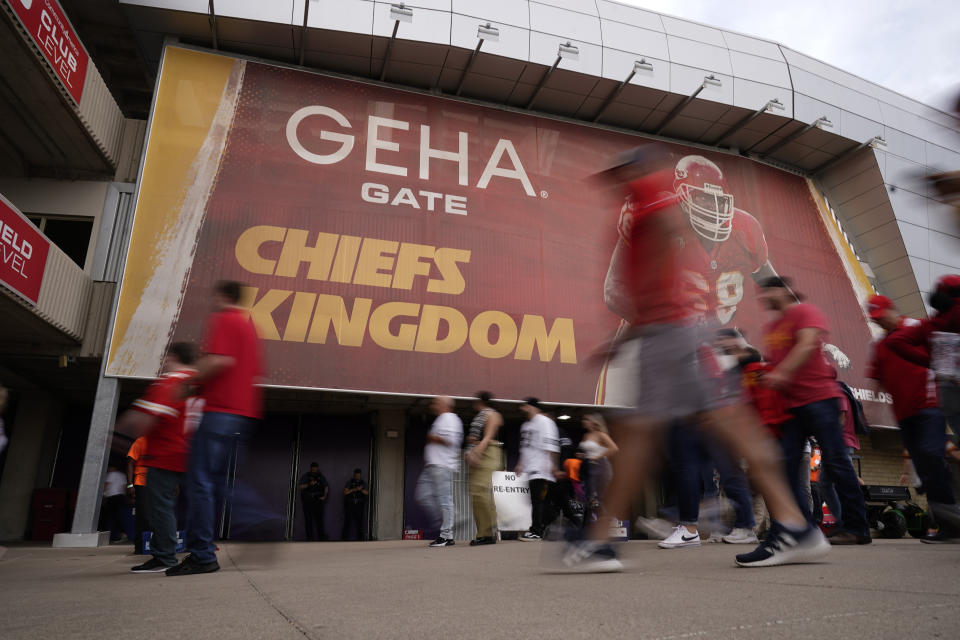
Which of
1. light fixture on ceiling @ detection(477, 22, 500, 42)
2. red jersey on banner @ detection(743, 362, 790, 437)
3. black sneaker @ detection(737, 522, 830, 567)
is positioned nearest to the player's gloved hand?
light fixture on ceiling @ detection(477, 22, 500, 42)

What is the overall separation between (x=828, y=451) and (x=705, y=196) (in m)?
13.3

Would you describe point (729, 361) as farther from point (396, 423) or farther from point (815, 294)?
point (815, 294)

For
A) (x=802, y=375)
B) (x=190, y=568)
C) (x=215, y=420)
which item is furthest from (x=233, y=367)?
(x=802, y=375)

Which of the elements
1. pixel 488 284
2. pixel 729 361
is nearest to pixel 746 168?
pixel 488 284

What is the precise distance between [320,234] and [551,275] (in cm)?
488

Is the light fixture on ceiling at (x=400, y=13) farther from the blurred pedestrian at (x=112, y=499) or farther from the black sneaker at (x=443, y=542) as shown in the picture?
the black sneaker at (x=443, y=542)

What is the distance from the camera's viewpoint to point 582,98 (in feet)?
49.9

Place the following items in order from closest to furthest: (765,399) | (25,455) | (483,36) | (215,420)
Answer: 1. (215,420)
2. (765,399)
3. (483,36)
4. (25,455)

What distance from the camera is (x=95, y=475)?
10219 millimetres

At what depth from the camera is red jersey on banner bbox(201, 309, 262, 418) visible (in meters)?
3.61

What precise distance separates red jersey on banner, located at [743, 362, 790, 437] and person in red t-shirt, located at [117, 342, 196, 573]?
3703 millimetres

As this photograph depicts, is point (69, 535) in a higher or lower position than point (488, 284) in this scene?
lower

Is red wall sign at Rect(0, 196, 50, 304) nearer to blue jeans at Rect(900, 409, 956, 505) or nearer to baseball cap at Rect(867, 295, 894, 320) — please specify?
baseball cap at Rect(867, 295, 894, 320)

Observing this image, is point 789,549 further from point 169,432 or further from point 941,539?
point 169,432
